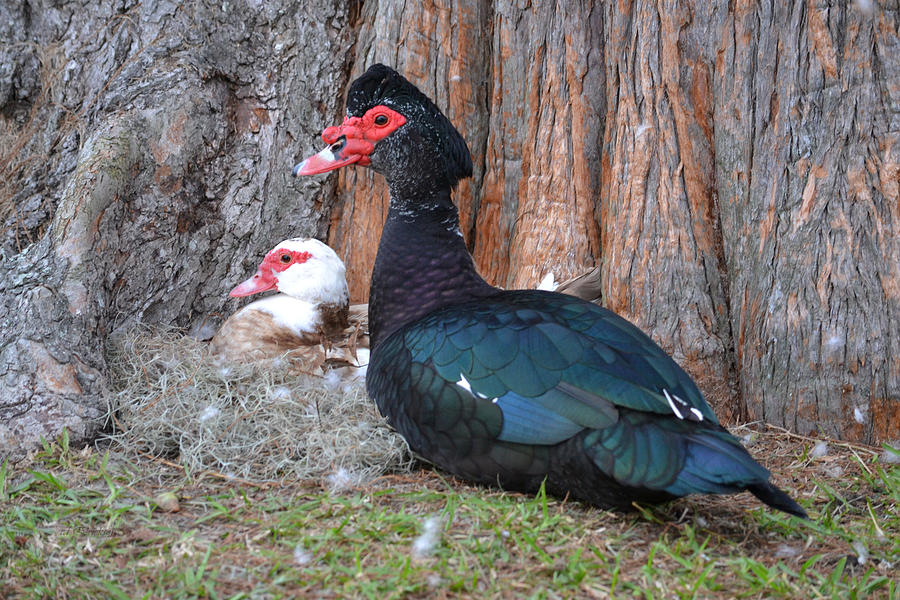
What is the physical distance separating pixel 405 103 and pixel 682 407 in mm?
1708

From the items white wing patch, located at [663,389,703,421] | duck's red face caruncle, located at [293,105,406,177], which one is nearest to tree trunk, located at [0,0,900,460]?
duck's red face caruncle, located at [293,105,406,177]

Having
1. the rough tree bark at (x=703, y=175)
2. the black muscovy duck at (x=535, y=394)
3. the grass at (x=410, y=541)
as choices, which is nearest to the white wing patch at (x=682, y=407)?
the black muscovy duck at (x=535, y=394)

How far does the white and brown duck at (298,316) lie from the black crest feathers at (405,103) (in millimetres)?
867

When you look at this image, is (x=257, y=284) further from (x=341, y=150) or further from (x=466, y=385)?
(x=466, y=385)

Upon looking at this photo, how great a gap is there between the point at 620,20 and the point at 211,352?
2412mm

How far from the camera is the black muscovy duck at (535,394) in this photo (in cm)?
239

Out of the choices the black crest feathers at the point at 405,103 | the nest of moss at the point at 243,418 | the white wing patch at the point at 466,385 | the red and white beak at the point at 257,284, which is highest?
the black crest feathers at the point at 405,103

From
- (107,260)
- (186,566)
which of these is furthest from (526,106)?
(186,566)

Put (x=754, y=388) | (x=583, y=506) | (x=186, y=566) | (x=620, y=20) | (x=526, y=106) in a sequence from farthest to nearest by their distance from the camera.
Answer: (x=526, y=106)
(x=620, y=20)
(x=754, y=388)
(x=583, y=506)
(x=186, y=566)

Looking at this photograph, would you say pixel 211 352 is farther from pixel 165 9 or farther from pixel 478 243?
pixel 165 9

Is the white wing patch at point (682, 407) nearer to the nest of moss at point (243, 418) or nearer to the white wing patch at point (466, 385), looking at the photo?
the white wing patch at point (466, 385)

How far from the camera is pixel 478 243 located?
438 cm

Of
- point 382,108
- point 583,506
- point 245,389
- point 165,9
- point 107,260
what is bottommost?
point 583,506

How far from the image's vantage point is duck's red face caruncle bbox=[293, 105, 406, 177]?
3486 millimetres
